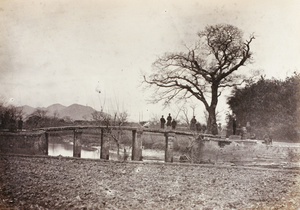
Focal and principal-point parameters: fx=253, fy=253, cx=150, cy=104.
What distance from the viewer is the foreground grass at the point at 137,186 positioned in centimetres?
724

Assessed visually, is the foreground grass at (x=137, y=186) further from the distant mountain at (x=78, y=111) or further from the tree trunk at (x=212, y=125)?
the distant mountain at (x=78, y=111)

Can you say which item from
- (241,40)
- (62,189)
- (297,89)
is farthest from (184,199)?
(297,89)

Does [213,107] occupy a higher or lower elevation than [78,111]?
lower

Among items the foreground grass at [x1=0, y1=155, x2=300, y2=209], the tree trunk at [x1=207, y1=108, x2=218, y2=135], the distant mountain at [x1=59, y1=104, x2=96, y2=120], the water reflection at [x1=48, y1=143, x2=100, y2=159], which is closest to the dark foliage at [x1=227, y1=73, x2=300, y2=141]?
the tree trunk at [x1=207, y1=108, x2=218, y2=135]

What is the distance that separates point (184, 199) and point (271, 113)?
15.7m

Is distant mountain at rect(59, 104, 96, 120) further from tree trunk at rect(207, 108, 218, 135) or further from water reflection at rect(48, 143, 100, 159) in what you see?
tree trunk at rect(207, 108, 218, 135)

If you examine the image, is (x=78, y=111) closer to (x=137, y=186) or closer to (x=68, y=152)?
(x=68, y=152)

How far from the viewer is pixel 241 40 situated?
1596cm

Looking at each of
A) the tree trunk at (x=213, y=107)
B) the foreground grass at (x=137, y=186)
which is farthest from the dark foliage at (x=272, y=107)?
the foreground grass at (x=137, y=186)

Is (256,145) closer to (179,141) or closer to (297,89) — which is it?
(297,89)

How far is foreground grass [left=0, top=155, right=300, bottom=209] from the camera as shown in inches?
285

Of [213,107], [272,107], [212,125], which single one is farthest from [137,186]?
[272,107]

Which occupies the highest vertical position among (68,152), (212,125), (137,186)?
(212,125)

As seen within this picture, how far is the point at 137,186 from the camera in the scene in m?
8.82
